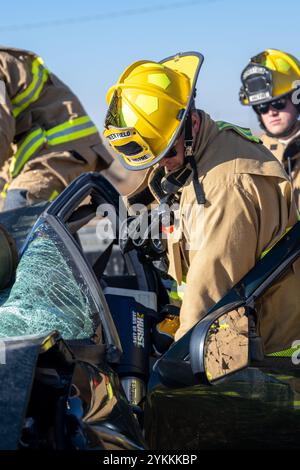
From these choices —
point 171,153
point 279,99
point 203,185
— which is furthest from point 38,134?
point 203,185

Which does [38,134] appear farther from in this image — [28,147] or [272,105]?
[272,105]

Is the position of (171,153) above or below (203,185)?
above

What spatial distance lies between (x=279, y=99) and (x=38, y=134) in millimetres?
1726

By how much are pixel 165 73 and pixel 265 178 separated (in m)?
0.53

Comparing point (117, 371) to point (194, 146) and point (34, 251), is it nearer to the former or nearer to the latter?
point (34, 251)

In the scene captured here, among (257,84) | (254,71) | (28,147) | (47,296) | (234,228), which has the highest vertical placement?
(254,71)

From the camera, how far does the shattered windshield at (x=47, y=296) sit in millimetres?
2820

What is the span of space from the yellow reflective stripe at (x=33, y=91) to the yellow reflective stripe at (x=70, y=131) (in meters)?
0.27

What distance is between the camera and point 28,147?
237 inches

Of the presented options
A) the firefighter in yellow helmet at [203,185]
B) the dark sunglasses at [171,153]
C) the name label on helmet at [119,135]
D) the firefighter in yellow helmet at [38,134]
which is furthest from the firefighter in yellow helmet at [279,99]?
the name label on helmet at [119,135]

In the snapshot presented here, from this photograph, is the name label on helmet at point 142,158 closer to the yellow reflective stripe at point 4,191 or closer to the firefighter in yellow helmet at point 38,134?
the firefighter in yellow helmet at point 38,134

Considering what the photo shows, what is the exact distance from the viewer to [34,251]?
124 inches

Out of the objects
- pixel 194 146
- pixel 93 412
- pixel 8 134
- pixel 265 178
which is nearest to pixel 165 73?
pixel 194 146

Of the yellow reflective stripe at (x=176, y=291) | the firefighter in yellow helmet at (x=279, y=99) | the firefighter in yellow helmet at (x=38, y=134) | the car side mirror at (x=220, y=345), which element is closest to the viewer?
the car side mirror at (x=220, y=345)
